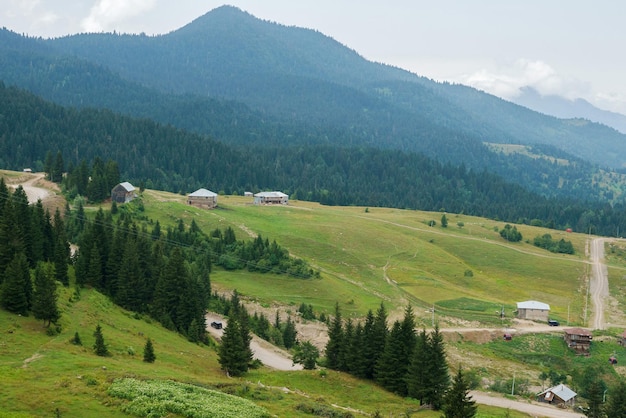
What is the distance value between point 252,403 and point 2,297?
28047 mm

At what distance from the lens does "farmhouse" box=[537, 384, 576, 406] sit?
248 feet

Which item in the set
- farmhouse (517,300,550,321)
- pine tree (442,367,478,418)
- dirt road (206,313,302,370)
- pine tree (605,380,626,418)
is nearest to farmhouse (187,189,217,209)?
dirt road (206,313,302,370)

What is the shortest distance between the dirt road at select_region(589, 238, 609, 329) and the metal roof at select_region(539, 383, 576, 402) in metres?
40.8

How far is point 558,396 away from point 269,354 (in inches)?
1456

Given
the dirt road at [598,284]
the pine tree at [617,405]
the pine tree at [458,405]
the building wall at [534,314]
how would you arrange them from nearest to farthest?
the pine tree at [458,405] < the pine tree at [617,405] < the building wall at [534,314] < the dirt road at [598,284]

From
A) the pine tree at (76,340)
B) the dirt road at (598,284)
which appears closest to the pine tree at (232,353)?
the pine tree at (76,340)

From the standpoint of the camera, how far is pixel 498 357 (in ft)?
310

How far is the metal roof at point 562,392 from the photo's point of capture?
248 ft

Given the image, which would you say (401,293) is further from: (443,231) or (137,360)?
(137,360)

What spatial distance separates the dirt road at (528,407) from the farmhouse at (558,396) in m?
2.25

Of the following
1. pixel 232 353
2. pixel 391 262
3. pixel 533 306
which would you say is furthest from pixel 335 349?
pixel 391 262

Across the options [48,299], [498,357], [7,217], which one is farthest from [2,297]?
[498,357]

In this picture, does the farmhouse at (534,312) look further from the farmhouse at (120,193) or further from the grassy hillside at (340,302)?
the farmhouse at (120,193)

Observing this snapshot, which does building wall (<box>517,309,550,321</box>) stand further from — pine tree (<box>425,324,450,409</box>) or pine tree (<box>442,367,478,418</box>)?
pine tree (<box>442,367,478,418</box>)
